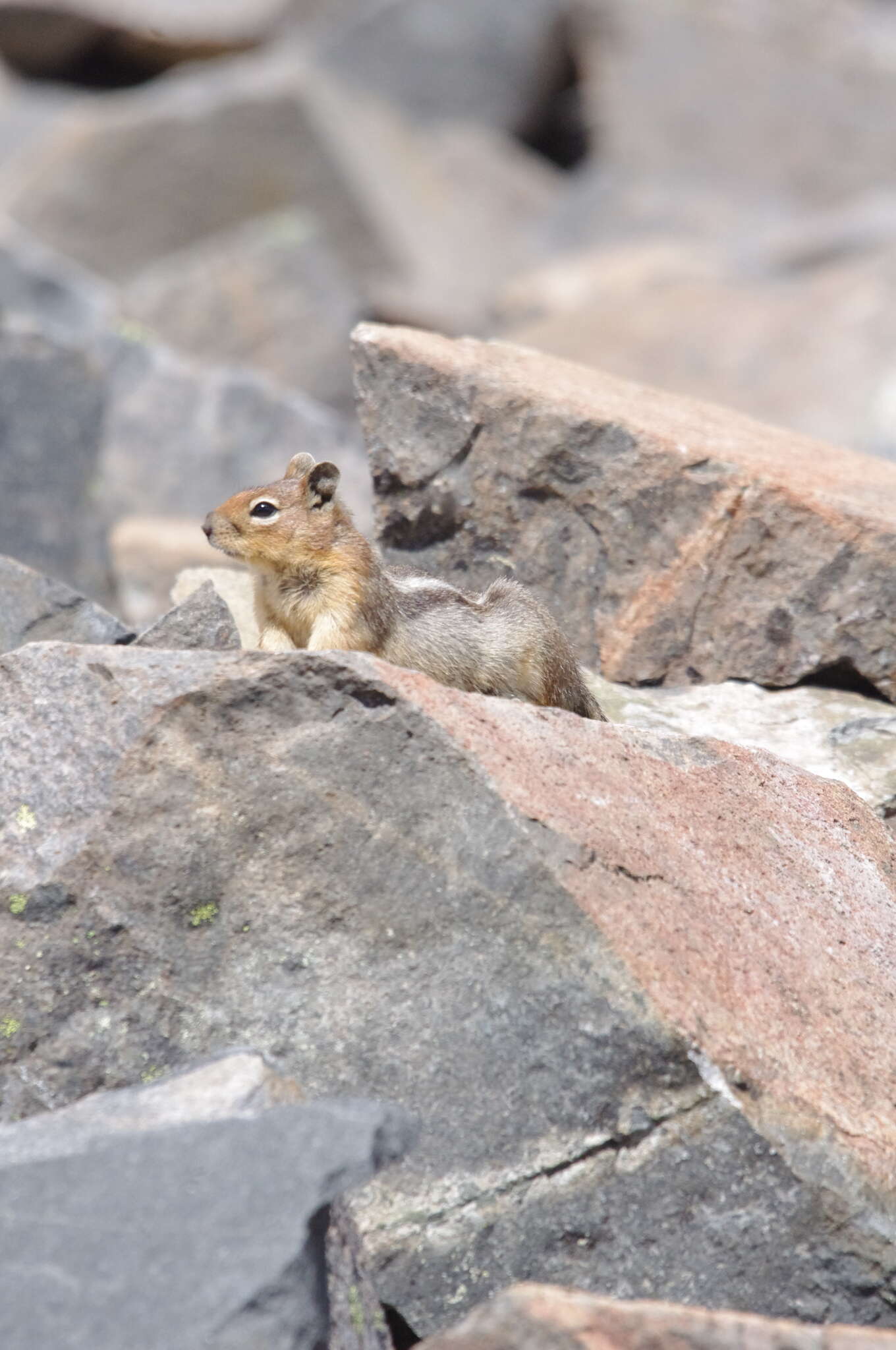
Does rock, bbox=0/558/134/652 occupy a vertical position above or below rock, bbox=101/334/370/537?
above

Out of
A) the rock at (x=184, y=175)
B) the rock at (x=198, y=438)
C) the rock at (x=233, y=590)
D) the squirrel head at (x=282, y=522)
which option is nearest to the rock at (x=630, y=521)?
the rock at (x=233, y=590)

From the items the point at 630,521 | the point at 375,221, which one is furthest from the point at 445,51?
the point at 630,521

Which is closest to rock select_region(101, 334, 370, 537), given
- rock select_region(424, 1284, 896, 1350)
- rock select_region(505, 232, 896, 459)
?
rock select_region(505, 232, 896, 459)

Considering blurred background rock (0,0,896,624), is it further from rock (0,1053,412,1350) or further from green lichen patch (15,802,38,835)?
rock (0,1053,412,1350)

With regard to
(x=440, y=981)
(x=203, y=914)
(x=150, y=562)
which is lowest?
(x=150, y=562)

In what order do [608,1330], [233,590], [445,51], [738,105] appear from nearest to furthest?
[608,1330]
[233,590]
[445,51]
[738,105]

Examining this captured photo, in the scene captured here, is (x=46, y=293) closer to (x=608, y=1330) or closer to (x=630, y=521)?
(x=630, y=521)

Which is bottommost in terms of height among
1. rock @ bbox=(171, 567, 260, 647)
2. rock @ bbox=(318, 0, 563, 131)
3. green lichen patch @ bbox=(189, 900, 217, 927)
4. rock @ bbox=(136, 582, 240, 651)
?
rock @ bbox=(318, 0, 563, 131)
